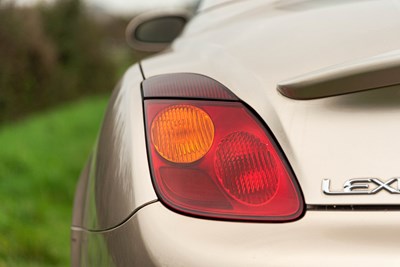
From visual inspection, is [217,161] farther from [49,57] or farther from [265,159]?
[49,57]

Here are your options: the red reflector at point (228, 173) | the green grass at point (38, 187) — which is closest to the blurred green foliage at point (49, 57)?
the green grass at point (38, 187)

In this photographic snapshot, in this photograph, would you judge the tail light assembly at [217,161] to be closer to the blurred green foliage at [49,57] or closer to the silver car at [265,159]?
the silver car at [265,159]

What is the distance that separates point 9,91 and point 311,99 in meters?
9.72

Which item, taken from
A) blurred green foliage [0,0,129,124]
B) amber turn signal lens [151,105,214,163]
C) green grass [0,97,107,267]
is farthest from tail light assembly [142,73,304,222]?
blurred green foliage [0,0,129,124]

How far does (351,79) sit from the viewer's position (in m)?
1.62

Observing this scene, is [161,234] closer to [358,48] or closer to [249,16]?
[358,48]

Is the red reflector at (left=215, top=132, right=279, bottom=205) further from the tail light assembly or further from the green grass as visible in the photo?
the green grass

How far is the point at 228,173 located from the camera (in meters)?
1.67

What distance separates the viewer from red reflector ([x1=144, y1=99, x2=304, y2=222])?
163cm

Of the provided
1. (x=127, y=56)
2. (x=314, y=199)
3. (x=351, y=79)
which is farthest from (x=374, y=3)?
(x=127, y=56)

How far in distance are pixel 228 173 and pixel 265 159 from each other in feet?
0.29

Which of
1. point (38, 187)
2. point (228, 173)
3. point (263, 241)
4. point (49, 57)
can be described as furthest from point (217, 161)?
point (49, 57)

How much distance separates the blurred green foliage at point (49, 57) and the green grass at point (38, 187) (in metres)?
0.66

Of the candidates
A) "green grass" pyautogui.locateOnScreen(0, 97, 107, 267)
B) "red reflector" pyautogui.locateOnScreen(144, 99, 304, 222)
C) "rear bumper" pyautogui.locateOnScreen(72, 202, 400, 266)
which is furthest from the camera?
"green grass" pyautogui.locateOnScreen(0, 97, 107, 267)
